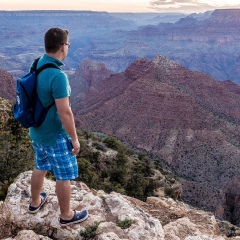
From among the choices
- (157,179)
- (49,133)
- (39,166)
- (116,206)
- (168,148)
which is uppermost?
(49,133)

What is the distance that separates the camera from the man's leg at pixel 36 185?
16.9 ft

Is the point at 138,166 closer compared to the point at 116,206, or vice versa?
the point at 116,206

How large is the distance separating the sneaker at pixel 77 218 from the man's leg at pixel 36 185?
573mm

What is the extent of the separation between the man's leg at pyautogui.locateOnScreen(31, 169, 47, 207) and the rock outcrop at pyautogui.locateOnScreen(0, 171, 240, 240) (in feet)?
0.65

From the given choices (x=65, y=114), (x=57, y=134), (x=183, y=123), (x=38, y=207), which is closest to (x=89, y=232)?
(x=38, y=207)

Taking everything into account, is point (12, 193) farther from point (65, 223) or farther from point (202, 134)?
point (202, 134)

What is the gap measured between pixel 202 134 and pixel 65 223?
169 feet

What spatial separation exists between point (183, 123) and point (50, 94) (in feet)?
182

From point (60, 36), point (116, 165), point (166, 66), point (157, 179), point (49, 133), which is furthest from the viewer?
point (166, 66)

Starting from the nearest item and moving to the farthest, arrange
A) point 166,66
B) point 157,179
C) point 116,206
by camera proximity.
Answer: point 116,206, point 157,179, point 166,66

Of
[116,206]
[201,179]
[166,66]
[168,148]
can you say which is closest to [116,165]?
[116,206]

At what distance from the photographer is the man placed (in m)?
4.25

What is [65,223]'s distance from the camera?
510 centimetres

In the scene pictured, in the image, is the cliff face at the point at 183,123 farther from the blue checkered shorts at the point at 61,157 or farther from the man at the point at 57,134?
the blue checkered shorts at the point at 61,157
